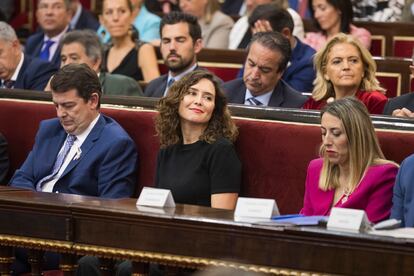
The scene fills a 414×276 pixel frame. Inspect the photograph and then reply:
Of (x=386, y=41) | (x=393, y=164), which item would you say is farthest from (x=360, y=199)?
(x=386, y=41)

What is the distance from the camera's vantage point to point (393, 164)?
4.05 m

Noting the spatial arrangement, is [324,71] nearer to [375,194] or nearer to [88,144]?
[88,144]

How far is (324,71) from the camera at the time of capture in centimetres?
528

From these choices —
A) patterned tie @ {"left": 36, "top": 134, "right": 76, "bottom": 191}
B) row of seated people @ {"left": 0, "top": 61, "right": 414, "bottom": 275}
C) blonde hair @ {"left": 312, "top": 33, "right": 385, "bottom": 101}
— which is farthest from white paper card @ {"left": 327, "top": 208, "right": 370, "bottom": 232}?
blonde hair @ {"left": 312, "top": 33, "right": 385, "bottom": 101}

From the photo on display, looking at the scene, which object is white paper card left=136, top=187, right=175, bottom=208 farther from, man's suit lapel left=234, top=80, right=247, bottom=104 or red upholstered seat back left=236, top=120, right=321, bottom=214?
man's suit lapel left=234, top=80, right=247, bottom=104

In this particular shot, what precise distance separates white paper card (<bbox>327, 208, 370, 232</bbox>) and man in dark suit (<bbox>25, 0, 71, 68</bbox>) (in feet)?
15.1

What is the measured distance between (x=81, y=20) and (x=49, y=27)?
0.61m

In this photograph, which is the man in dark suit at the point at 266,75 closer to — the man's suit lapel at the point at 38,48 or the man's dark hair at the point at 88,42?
the man's dark hair at the point at 88,42

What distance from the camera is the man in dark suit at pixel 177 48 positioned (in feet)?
20.1

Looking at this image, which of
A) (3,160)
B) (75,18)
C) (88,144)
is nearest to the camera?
(88,144)

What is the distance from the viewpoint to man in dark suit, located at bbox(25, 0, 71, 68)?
771 centimetres

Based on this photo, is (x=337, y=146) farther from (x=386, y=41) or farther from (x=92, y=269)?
(x=386, y=41)

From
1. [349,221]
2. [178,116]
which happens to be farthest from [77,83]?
[349,221]

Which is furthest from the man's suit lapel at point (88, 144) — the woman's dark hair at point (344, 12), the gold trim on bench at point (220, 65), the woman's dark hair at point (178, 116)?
the woman's dark hair at point (344, 12)
